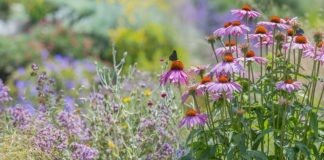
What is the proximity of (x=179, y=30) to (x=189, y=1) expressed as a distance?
117 cm

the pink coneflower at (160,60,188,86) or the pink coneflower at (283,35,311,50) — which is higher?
the pink coneflower at (283,35,311,50)

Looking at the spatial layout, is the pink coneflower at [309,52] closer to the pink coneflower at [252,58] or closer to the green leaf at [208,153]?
the pink coneflower at [252,58]

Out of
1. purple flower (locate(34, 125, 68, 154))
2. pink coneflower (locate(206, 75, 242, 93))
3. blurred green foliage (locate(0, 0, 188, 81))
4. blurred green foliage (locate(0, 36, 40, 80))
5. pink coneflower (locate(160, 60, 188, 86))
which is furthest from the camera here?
blurred green foliage (locate(0, 0, 188, 81))

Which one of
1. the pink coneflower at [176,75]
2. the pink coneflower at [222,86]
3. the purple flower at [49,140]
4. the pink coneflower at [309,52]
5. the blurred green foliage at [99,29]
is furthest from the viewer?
the blurred green foliage at [99,29]

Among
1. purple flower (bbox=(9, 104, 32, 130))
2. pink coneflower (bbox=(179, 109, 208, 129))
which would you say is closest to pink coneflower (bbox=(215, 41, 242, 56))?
pink coneflower (bbox=(179, 109, 208, 129))

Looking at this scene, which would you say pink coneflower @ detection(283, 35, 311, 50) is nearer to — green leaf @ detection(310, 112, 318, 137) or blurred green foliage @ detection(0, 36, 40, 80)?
green leaf @ detection(310, 112, 318, 137)

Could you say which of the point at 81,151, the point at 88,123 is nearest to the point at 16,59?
the point at 88,123

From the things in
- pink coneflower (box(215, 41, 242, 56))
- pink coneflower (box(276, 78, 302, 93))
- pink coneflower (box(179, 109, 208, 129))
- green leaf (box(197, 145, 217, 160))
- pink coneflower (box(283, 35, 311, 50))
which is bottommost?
green leaf (box(197, 145, 217, 160))

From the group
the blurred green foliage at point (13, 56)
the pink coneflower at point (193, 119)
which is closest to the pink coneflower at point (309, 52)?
the pink coneflower at point (193, 119)

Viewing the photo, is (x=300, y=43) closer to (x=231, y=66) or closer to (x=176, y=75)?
(x=231, y=66)

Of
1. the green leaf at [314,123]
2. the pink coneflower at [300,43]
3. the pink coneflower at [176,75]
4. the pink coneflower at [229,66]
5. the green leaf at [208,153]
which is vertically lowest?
the green leaf at [208,153]

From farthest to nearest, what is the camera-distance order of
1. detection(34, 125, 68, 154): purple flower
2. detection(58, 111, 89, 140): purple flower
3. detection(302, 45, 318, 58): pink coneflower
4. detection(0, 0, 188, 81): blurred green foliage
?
detection(0, 0, 188, 81): blurred green foliage, detection(58, 111, 89, 140): purple flower, detection(34, 125, 68, 154): purple flower, detection(302, 45, 318, 58): pink coneflower

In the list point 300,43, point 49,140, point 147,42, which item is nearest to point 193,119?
point 300,43

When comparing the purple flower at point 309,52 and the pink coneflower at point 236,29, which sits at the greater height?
the pink coneflower at point 236,29
